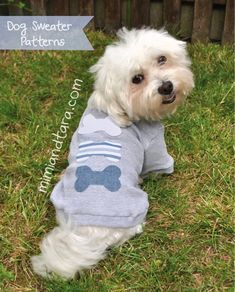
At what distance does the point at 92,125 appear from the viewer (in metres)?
2.39

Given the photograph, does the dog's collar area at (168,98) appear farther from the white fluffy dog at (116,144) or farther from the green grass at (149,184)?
the green grass at (149,184)

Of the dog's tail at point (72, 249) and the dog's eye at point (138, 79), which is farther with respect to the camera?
the dog's eye at point (138, 79)

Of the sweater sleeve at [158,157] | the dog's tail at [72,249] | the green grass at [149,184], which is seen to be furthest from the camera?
the sweater sleeve at [158,157]

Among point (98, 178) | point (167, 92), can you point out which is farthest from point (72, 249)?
point (167, 92)

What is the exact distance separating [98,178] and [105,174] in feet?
0.12

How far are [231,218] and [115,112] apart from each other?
0.73m

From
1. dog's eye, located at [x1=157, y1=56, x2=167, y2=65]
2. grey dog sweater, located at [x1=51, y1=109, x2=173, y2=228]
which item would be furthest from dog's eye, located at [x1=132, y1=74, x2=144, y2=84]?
grey dog sweater, located at [x1=51, y1=109, x2=173, y2=228]

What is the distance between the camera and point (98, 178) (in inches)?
86.4

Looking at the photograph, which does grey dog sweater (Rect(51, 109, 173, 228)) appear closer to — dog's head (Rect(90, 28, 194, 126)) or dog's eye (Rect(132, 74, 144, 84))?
dog's head (Rect(90, 28, 194, 126))

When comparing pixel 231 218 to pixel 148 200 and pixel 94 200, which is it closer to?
pixel 148 200

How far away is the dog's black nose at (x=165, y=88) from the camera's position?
2.31m

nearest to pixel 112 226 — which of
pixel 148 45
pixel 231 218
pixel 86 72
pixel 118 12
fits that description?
pixel 231 218

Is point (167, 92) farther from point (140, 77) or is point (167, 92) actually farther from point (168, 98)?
point (140, 77)

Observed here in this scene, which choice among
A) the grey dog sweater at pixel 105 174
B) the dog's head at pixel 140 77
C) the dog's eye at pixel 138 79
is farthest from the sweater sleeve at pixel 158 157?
the dog's eye at pixel 138 79
